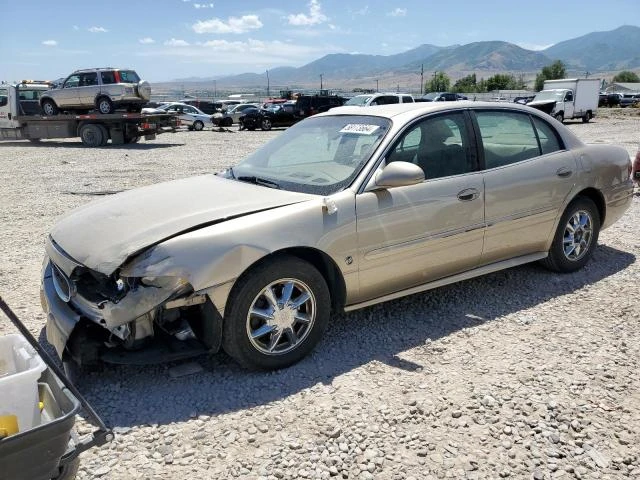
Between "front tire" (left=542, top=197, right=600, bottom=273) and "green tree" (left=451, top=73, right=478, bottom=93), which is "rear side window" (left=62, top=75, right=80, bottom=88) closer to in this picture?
"front tire" (left=542, top=197, right=600, bottom=273)

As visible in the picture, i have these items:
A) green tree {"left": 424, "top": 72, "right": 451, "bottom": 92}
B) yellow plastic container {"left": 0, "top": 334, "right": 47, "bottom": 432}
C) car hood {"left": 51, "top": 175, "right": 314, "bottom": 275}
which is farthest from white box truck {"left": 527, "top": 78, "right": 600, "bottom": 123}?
green tree {"left": 424, "top": 72, "right": 451, "bottom": 92}

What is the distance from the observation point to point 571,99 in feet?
104

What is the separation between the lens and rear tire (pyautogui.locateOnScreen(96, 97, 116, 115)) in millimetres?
20578

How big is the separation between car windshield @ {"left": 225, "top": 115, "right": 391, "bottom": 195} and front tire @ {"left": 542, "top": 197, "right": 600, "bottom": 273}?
2.01 m

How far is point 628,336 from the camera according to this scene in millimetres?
3867

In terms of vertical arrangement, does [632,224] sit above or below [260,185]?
below

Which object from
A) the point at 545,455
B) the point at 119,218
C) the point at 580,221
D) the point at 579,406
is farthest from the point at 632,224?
the point at 119,218

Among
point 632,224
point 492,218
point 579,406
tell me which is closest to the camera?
point 579,406

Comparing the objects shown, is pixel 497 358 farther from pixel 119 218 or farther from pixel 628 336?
pixel 119 218

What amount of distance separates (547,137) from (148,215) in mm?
3419

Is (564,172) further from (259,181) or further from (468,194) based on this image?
(259,181)

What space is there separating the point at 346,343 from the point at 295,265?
81 cm

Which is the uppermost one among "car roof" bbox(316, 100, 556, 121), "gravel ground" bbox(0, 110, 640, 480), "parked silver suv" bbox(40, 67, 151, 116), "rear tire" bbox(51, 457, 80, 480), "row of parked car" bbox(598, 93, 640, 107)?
"parked silver suv" bbox(40, 67, 151, 116)

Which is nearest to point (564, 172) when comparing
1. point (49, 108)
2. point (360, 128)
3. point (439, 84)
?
point (360, 128)
